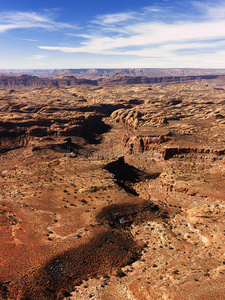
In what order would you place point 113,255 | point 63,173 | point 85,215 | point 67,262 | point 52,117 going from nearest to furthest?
point 67,262, point 113,255, point 85,215, point 63,173, point 52,117

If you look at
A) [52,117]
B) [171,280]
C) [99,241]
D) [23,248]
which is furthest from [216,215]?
[52,117]

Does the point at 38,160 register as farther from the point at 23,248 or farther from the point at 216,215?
the point at 216,215

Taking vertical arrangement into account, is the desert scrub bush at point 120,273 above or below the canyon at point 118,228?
below

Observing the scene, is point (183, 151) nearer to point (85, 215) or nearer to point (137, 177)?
point (137, 177)

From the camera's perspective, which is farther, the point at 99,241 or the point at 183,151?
the point at 183,151

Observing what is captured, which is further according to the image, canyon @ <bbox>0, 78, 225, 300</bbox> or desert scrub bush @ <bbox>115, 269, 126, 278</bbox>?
desert scrub bush @ <bbox>115, 269, 126, 278</bbox>

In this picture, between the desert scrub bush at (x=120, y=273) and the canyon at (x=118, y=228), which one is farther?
the desert scrub bush at (x=120, y=273)

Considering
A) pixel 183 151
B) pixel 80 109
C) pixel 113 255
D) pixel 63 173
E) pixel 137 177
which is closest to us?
pixel 113 255

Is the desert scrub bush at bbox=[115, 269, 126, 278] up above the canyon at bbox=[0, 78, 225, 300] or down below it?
below

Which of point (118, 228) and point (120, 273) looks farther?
point (118, 228)

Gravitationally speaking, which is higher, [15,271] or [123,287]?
[15,271]

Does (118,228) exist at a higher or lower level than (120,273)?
higher
